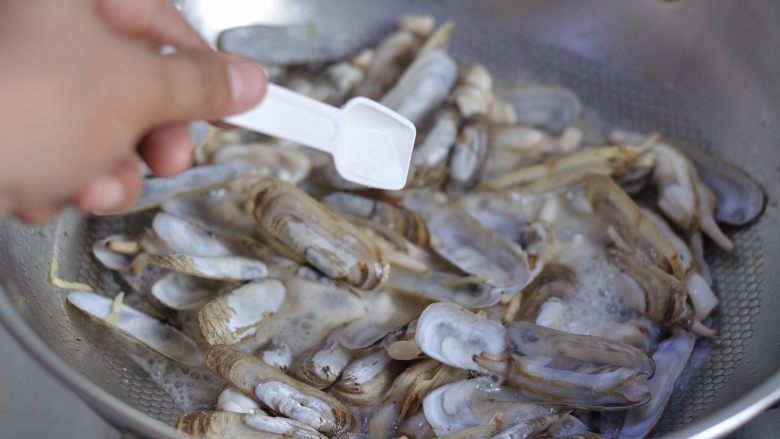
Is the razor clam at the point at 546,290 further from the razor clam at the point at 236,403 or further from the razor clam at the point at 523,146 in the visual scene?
the razor clam at the point at 236,403

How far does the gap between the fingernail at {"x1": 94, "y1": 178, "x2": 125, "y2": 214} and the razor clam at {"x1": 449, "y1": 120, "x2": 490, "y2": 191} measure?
0.62m

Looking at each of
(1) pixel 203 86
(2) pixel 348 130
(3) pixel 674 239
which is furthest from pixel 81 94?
(3) pixel 674 239

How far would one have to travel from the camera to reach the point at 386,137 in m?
0.82

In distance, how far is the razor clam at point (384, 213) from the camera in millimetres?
1058

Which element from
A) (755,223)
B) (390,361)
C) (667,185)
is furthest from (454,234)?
(755,223)

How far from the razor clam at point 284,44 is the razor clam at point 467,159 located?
350 millimetres

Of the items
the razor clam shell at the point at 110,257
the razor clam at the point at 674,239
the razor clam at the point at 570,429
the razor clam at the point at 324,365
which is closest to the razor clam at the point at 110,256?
the razor clam shell at the point at 110,257

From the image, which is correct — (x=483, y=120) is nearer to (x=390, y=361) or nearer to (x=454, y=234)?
(x=454, y=234)

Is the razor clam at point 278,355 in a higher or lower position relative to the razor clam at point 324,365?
lower

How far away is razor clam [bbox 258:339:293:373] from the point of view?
91 centimetres

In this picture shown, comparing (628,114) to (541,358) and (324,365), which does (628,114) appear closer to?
(541,358)

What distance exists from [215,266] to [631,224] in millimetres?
600

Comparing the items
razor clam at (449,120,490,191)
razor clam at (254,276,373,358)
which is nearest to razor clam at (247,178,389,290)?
razor clam at (254,276,373,358)

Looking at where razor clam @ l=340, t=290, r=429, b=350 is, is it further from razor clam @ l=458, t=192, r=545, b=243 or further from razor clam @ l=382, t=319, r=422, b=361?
razor clam @ l=458, t=192, r=545, b=243
